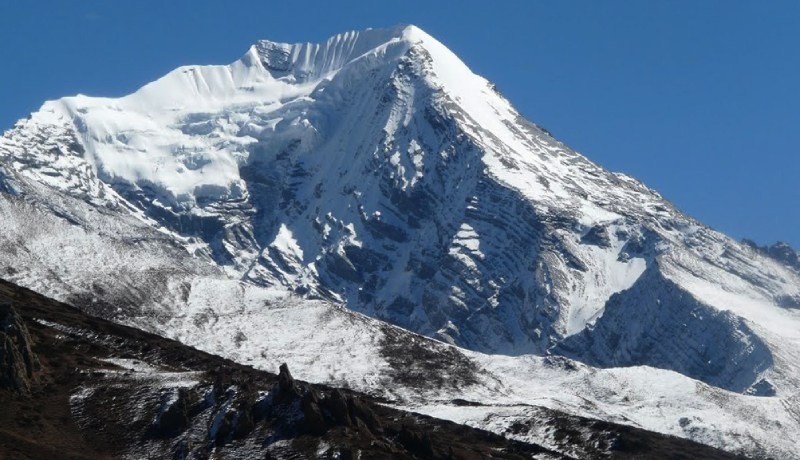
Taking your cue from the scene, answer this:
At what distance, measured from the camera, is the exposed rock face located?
16975cm

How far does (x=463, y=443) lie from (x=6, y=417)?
5659 centimetres

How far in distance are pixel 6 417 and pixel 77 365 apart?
984 inches

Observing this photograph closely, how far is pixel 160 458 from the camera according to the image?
522ft

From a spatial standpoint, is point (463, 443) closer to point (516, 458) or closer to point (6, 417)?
point (516, 458)

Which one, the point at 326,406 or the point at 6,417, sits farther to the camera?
the point at 326,406

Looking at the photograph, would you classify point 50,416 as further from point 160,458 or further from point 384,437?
point 384,437

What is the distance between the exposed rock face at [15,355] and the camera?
557ft

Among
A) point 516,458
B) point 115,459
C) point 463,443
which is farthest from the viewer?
point 463,443

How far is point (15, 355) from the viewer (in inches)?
6791

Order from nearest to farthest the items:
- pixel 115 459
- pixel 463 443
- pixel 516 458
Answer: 1. pixel 115 459
2. pixel 516 458
3. pixel 463 443

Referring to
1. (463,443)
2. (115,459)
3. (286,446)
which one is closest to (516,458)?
(463,443)

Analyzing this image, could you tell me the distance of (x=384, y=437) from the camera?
17275 centimetres

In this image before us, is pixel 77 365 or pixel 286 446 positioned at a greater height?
pixel 77 365

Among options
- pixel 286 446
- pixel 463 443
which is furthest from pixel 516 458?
pixel 286 446
